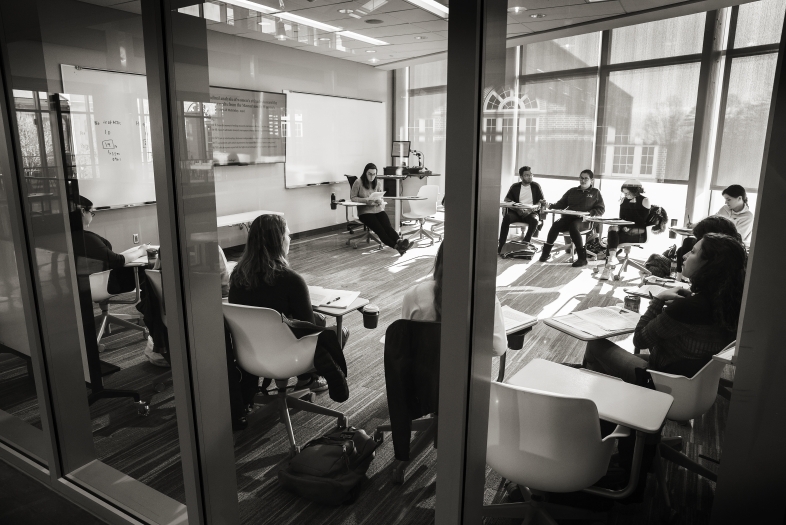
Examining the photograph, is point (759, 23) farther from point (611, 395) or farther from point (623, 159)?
point (611, 395)

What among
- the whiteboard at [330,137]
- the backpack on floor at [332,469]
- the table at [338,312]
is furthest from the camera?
the table at [338,312]

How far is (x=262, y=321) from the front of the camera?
2.54 metres

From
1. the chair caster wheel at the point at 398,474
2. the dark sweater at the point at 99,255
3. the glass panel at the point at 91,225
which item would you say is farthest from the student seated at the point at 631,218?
the dark sweater at the point at 99,255

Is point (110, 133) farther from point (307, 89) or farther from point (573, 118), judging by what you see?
point (573, 118)

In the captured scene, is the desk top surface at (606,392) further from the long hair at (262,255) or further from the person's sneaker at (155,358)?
the person's sneaker at (155,358)

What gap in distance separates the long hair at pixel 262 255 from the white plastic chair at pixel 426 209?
86 centimetres

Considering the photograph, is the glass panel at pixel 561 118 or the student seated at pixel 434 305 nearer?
the glass panel at pixel 561 118

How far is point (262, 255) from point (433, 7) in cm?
140

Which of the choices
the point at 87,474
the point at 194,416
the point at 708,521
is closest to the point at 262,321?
the point at 194,416

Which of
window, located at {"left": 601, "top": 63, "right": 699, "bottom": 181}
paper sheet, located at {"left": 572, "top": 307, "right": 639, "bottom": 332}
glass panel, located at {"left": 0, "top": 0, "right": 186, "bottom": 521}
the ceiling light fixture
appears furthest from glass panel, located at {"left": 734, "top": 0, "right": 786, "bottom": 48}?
glass panel, located at {"left": 0, "top": 0, "right": 186, "bottom": 521}

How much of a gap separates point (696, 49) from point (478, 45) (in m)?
0.50

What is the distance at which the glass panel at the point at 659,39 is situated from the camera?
47.6 inches

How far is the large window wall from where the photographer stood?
3.66 feet

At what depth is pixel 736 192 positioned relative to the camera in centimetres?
115
